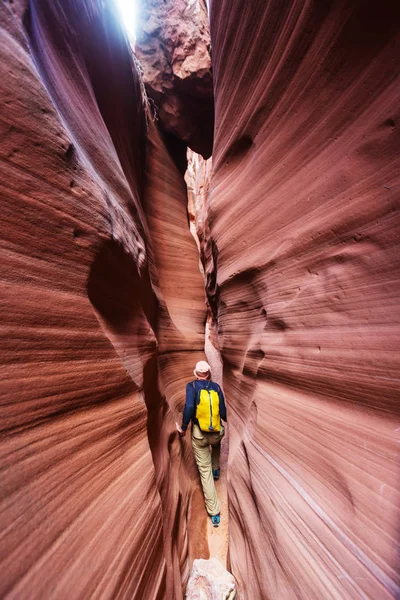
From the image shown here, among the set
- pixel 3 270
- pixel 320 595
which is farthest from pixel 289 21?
pixel 320 595

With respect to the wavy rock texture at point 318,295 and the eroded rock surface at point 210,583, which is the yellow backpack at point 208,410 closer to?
the wavy rock texture at point 318,295

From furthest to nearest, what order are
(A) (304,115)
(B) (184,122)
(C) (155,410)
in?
(B) (184,122), (C) (155,410), (A) (304,115)

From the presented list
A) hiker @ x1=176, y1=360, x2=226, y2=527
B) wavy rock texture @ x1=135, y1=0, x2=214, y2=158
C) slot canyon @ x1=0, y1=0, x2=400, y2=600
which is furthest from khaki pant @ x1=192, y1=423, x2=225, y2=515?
wavy rock texture @ x1=135, y1=0, x2=214, y2=158

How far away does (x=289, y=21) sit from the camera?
4.44ft

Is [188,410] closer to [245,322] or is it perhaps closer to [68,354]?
[245,322]

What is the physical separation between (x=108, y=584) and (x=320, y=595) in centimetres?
82

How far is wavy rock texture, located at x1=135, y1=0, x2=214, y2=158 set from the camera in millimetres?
3201

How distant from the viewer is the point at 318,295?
122 cm

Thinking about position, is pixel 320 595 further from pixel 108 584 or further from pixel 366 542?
pixel 108 584

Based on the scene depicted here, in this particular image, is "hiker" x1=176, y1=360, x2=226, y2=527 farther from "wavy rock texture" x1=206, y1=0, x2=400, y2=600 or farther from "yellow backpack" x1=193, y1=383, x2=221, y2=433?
"wavy rock texture" x1=206, y1=0, x2=400, y2=600

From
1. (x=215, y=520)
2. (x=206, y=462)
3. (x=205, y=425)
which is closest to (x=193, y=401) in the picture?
(x=205, y=425)

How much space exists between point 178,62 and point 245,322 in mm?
3802

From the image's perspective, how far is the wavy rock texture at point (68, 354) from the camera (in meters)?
0.73

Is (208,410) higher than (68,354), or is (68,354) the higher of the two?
(68,354)
